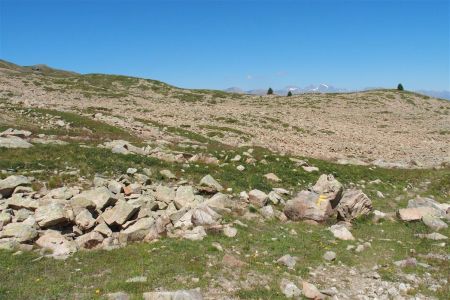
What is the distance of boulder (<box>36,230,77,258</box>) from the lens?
16.2m

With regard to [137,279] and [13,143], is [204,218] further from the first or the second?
[13,143]

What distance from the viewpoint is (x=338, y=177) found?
29797 millimetres

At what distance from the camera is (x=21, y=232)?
16969 millimetres

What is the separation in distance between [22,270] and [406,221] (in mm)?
17381

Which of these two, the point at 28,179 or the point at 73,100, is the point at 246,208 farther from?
the point at 73,100

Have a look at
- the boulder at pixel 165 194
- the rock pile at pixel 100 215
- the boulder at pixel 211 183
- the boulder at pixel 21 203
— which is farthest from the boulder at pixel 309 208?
the boulder at pixel 21 203

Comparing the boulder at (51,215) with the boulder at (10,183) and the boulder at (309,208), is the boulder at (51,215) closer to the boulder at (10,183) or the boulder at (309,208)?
the boulder at (10,183)

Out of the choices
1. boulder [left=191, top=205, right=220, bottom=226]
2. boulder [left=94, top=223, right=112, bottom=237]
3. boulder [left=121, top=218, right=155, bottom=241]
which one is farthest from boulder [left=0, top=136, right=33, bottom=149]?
boulder [left=191, top=205, right=220, bottom=226]

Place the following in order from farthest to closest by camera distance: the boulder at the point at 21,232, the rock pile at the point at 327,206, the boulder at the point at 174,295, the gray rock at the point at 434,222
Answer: the rock pile at the point at 327,206
the gray rock at the point at 434,222
the boulder at the point at 21,232
the boulder at the point at 174,295

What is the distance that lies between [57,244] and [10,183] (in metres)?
6.12

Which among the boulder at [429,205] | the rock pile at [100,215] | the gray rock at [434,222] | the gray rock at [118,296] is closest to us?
the gray rock at [118,296]

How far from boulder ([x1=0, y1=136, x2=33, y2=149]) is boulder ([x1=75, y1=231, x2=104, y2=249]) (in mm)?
13166

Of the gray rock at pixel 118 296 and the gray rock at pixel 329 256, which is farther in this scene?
the gray rock at pixel 329 256

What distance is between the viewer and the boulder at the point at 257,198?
2266 centimetres
